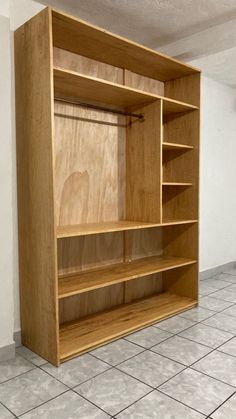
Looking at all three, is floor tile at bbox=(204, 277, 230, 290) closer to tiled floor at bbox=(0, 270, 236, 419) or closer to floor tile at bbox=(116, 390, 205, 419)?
tiled floor at bbox=(0, 270, 236, 419)

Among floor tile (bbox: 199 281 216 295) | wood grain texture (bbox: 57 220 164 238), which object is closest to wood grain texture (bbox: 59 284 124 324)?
wood grain texture (bbox: 57 220 164 238)

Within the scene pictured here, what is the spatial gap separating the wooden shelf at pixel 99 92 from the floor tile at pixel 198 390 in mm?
1946

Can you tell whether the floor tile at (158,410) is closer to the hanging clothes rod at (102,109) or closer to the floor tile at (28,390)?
the floor tile at (28,390)

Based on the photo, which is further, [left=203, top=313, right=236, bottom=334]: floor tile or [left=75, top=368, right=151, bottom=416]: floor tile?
[left=203, top=313, right=236, bottom=334]: floor tile

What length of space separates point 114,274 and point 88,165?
905mm

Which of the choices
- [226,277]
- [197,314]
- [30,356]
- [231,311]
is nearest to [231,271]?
[226,277]

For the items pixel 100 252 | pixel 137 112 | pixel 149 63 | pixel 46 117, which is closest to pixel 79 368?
pixel 100 252

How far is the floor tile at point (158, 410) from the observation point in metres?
1.67

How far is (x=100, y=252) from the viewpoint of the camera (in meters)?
2.87

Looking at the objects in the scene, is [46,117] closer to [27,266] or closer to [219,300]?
[27,266]

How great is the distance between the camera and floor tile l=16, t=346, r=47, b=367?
85.4 inches

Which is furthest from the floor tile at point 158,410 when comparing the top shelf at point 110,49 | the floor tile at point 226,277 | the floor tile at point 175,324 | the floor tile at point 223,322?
the floor tile at point 226,277

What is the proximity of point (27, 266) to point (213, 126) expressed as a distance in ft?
9.90

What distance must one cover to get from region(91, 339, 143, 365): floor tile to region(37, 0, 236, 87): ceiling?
2.52 metres
